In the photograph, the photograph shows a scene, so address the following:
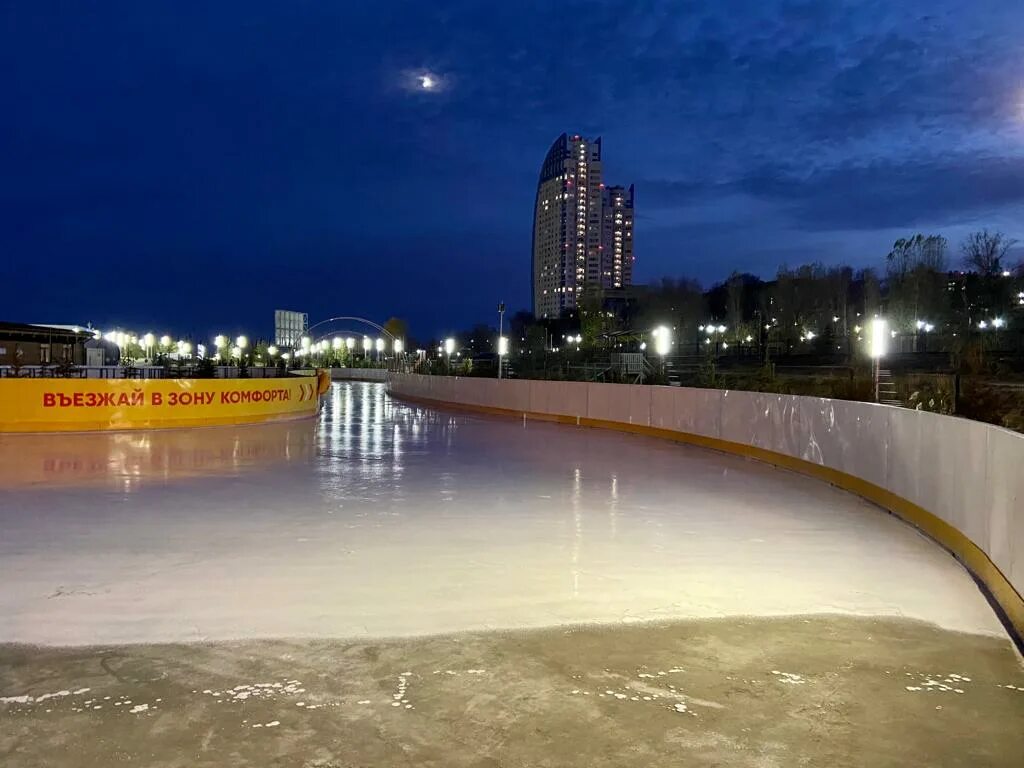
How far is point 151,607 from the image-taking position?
6945 millimetres

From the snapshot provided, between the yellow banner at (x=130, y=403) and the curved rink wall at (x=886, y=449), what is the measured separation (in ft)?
34.4

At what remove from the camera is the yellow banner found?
23.5m

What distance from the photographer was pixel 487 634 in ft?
20.7

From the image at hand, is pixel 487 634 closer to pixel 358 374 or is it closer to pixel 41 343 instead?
pixel 41 343

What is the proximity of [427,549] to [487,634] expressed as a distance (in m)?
3.00

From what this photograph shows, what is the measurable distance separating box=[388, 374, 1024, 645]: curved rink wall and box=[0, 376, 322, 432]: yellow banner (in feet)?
34.4

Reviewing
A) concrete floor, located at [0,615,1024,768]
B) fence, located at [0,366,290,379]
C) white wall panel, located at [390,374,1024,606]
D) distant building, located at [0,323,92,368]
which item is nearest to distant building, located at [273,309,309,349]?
distant building, located at [0,323,92,368]

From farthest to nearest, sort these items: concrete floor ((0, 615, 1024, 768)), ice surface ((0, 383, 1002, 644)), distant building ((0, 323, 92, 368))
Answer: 1. distant building ((0, 323, 92, 368))
2. ice surface ((0, 383, 1002, 644))
3. concrete floor ((0, 615, 1024, 768))

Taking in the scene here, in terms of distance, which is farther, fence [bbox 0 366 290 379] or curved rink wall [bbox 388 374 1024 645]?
fence [bbox 0 366 290 379]

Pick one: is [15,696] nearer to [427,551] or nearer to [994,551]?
[427,551]

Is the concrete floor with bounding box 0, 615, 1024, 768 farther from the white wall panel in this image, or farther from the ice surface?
the white wall panel

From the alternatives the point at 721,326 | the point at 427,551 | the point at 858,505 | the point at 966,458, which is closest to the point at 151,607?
the point at 427,551

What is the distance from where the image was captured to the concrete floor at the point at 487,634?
14.8 feet

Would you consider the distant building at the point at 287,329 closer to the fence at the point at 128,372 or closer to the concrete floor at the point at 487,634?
the fence at the point at 128,372
